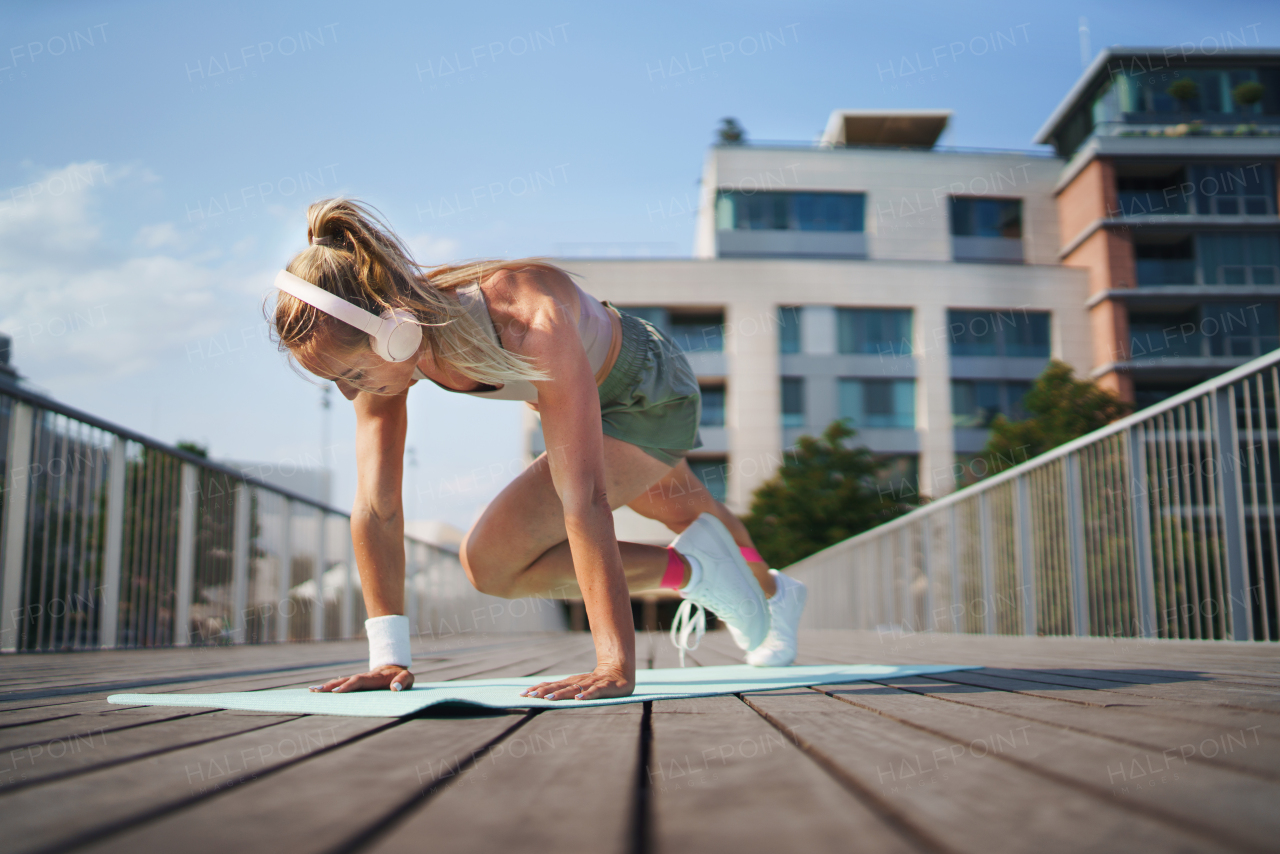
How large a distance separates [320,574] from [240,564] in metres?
1.66

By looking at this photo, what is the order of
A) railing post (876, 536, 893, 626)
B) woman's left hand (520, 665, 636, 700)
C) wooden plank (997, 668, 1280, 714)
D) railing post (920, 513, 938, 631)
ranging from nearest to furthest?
wooden plank (997, 668, 1280, 714) → woman's left hand (520, 665, 636, 700) → railing post (920, 513, 938, 631) → railing post (876, 536, 893, 626)

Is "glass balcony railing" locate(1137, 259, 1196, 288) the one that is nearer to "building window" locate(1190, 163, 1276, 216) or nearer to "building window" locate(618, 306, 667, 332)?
"building window" locate(1190, 163, 1276, 216)

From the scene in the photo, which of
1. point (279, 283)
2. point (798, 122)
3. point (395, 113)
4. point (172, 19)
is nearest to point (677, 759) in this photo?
point (279, 283)

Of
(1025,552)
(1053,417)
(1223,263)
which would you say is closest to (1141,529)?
(1025,552)

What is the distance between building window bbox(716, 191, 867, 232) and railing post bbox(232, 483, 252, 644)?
964 inches

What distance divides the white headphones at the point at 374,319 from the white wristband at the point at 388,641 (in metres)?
0.68

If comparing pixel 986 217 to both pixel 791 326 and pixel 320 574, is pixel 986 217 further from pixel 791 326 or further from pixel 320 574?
pixel 320 574

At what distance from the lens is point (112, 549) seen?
5.08 metres

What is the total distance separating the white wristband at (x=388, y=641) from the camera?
217 cm

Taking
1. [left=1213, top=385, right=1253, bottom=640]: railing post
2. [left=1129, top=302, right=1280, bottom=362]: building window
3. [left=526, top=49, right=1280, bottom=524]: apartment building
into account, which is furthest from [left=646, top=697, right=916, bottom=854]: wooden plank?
[left=1129, top=302, right=1280, bottom=362]: building window

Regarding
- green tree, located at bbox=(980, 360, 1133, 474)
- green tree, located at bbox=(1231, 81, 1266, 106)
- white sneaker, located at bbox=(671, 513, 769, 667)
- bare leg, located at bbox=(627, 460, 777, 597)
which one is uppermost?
green tree, located at bbox=(1231, 81, 1266, 106)

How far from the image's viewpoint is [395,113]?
5.71 m

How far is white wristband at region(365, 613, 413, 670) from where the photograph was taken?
217cm

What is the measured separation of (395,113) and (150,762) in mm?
5302
